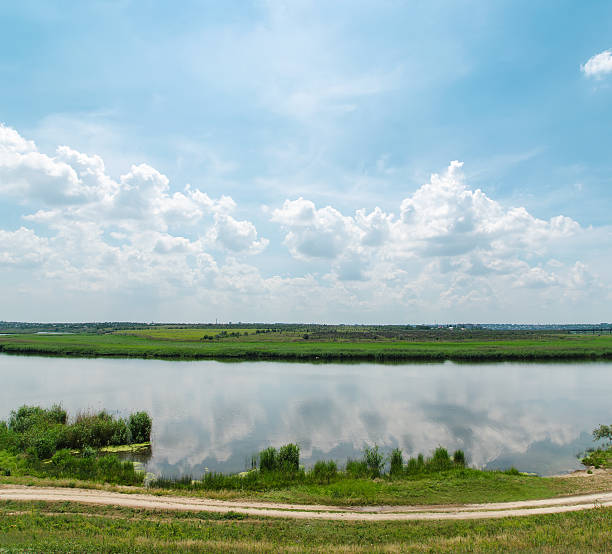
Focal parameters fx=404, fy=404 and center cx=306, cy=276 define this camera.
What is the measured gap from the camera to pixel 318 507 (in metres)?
12.6

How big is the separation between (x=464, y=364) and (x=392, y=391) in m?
29.9

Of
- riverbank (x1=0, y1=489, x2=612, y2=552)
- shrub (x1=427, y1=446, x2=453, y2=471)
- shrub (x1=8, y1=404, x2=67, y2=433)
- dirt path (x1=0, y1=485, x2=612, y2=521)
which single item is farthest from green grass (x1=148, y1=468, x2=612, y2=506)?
shrub (x1=8, y1=404, x2=67, y2=433)

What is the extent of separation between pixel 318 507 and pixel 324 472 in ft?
11.8

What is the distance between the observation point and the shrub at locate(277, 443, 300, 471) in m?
16.8

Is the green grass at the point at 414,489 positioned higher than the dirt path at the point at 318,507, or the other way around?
the dirt path at the point at 318,507

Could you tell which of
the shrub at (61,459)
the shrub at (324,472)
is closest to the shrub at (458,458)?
the shrub at (324,472)

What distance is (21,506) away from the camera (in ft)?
37.4

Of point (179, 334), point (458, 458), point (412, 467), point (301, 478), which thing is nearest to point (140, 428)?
point (301, 478)

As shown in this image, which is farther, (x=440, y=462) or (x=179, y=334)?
(x=179, y=334)

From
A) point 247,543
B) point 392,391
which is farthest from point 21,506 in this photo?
point 392,391

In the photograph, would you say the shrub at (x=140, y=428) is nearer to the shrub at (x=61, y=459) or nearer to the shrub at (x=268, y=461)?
the shrub at (x=61, y=459)

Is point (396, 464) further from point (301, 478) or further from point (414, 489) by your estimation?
point (301, 478)

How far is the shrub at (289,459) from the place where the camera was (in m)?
16.8

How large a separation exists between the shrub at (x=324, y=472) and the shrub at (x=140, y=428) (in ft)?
33.0
